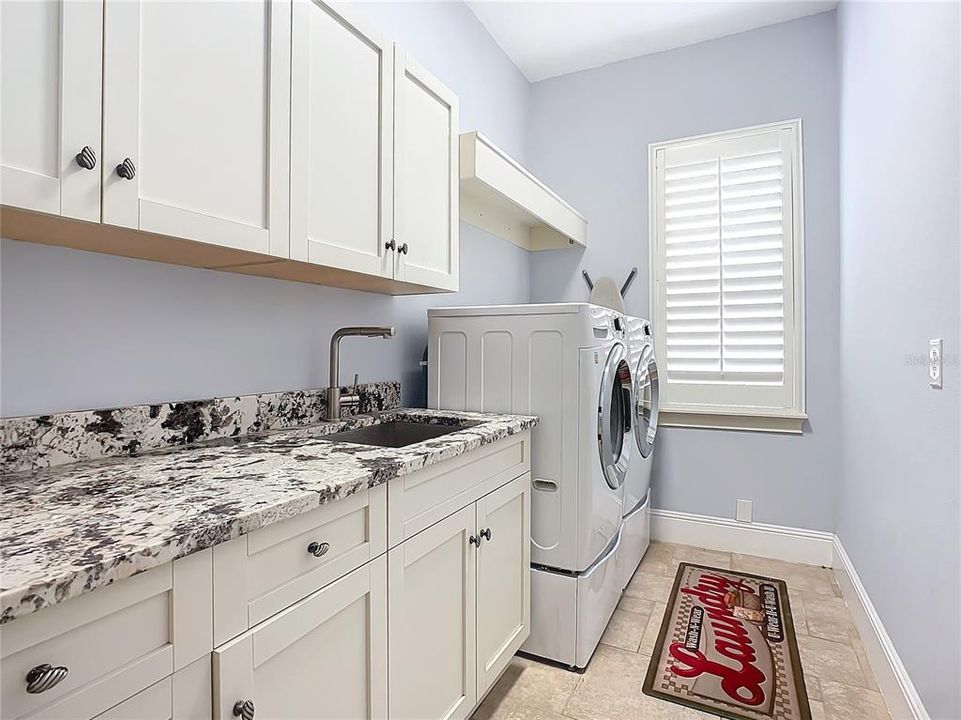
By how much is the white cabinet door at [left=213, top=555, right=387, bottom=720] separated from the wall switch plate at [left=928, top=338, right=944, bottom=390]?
1.42 m

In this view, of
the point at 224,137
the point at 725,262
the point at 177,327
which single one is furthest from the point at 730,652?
the point at 224,137

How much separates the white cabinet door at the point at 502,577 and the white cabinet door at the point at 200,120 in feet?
3.25

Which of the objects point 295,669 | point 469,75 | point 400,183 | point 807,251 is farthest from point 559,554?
point 469,75

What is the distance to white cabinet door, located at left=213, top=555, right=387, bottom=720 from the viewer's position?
32.6 inches

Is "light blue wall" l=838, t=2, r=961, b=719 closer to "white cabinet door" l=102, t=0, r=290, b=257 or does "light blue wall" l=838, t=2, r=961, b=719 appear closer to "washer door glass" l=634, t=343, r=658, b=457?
"washer door glass" l=634, t=343, r=658, b=457

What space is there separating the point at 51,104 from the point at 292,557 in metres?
0.82

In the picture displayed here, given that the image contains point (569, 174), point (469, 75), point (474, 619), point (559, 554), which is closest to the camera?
point (474, 619)

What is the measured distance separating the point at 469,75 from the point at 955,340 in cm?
239

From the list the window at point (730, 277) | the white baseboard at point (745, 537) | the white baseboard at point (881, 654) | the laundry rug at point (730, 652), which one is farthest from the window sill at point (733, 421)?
the laundry rug at point (730, 652)

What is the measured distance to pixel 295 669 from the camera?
0.95 m

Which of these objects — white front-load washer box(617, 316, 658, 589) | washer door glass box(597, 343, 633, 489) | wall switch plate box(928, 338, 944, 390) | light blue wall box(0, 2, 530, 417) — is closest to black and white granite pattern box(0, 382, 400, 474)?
light blue wall box(0, 2, 530, 417)

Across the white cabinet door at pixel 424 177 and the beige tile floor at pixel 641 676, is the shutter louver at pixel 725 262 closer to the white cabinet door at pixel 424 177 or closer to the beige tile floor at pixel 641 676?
the beige tile floor at pixel 641 676

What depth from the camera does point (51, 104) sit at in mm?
845

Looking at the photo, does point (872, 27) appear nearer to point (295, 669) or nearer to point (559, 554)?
point (559, 554)
